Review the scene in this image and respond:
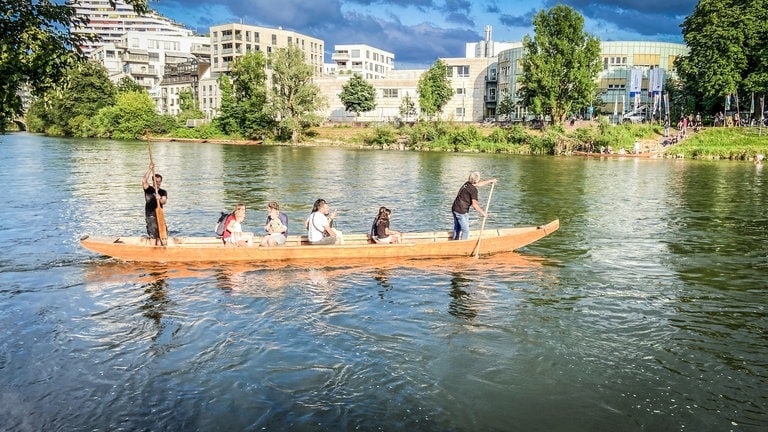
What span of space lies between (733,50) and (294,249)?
246 feet

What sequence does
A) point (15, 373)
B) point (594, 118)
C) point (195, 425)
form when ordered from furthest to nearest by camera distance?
point (594, 118), point (15, 373), point (195, 425)

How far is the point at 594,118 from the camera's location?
302 ft

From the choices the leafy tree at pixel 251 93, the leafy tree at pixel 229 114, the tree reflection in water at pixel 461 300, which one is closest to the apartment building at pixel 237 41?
the leafy tree at pixel 229 114

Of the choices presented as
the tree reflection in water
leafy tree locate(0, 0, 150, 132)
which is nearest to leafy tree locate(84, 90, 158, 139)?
the tree reflection in water

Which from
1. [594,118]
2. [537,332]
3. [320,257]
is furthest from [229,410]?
[594,118]

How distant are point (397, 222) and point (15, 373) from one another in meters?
18.4

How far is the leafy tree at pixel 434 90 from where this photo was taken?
4053 inches

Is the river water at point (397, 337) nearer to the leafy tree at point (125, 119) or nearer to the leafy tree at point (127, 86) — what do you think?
the leafy tree at point (125, 119)

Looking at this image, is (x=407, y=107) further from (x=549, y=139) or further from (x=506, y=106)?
(x=549, y=139)

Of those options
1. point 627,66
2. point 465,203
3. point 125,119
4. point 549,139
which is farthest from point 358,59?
point 465,203

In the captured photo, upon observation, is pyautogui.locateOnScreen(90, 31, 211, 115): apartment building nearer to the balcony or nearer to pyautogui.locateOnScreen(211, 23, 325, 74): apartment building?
the balcony

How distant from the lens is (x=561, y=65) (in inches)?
3401

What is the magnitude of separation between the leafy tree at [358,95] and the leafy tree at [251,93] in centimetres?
1652

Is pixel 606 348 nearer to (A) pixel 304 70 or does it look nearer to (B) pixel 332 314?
(B) pixel 332 314
